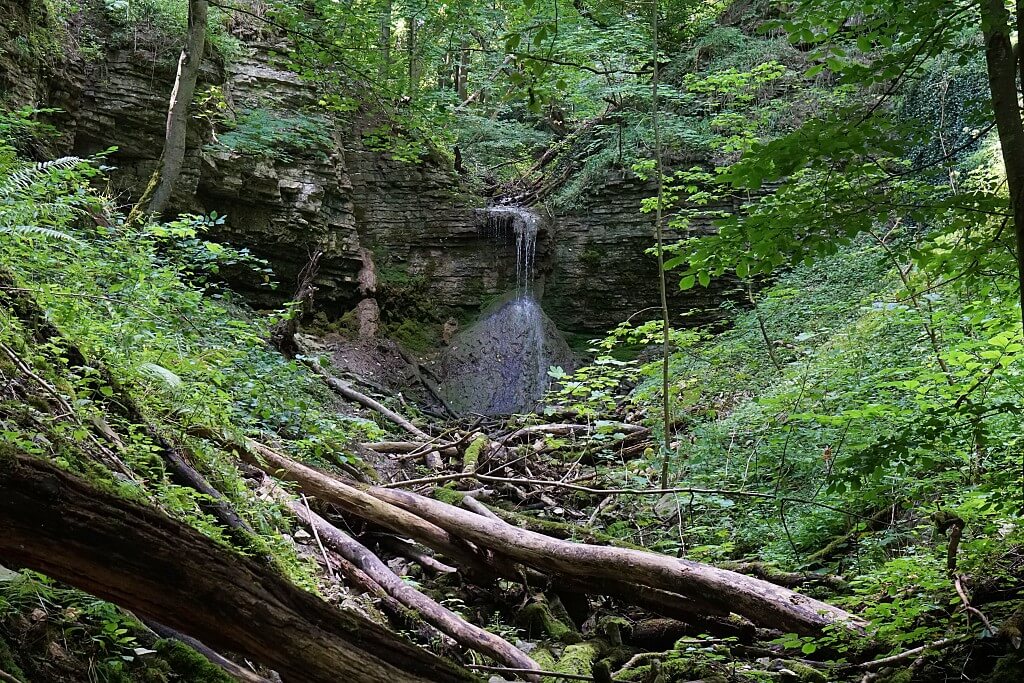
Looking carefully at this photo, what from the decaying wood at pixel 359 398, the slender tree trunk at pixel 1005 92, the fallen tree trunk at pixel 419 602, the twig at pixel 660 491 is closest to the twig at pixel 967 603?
the twig at pixel 660 491

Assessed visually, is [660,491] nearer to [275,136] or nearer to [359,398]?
[359,398]

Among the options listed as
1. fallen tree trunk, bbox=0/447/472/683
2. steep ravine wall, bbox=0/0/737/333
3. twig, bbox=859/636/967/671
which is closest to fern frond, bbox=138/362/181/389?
fallen tree trunk, bbox=0/447/472/683

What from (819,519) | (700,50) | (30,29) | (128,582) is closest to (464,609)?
(819,519)

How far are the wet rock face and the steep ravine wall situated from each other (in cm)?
71

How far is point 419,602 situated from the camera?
195 inches

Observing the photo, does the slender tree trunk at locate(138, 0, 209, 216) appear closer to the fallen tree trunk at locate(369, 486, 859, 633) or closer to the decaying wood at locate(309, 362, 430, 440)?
the decaying wood at locate(309, 362, 430, 440)

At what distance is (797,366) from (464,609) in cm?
516

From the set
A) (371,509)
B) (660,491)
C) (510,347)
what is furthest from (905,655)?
(510,347)

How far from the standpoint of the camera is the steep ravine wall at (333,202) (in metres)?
11.4

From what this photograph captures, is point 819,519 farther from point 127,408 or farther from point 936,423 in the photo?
point 127,408

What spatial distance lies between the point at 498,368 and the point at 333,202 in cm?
481

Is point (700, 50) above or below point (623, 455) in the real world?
above

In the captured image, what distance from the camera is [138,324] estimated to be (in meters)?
4.79

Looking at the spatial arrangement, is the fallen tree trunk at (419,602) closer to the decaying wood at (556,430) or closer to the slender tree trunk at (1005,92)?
the slender tree trunk at (1005,92)
